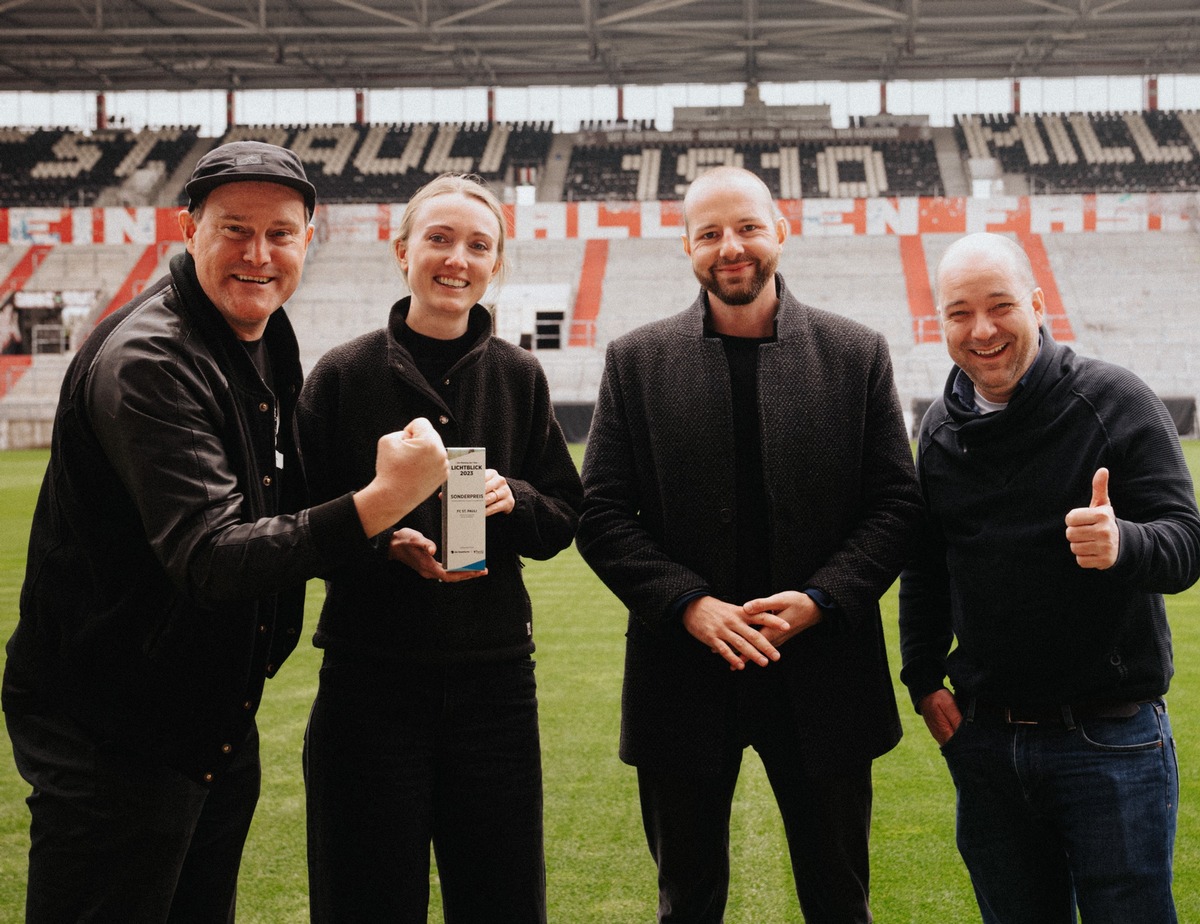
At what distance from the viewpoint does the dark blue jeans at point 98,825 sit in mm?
1729

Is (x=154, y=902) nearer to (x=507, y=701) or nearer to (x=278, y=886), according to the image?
(x=507, y=701)

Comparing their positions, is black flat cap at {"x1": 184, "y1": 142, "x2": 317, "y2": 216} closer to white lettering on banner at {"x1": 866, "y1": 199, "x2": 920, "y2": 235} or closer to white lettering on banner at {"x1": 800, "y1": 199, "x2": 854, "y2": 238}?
white lettering on banner at {"x1": 800, "y1": 199, "x2": 854, "y2": 238}

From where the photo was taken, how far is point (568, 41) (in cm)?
3006

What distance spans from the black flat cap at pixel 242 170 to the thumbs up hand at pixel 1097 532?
143 cm

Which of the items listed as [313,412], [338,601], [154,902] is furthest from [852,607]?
[154,902]

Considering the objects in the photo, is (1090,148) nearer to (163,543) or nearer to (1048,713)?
(1048,713)

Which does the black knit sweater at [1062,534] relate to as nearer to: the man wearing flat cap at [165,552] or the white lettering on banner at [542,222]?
the man wearing flat cap at [165,552]

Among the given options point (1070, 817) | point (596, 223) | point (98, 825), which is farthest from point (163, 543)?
point (596, 223)

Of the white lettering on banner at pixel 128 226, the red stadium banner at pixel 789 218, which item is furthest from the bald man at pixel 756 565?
the white lettering on banner at pixel 128 226

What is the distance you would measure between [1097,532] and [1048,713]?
409mm

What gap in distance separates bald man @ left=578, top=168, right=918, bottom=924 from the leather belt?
25 centimetres

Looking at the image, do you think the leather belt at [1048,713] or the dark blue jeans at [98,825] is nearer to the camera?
the dark blue jeans at [98,825]

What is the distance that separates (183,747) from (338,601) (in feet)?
1.58

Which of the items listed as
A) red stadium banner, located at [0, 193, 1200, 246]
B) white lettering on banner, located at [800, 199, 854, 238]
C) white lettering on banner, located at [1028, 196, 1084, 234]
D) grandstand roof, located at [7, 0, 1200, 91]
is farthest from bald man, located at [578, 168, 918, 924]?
white lettering on banner, located at [1028, 196, 1084, 234]
